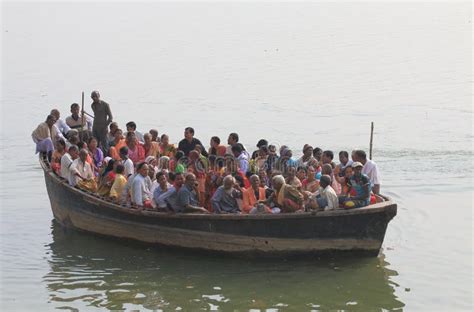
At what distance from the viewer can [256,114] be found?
30234mm

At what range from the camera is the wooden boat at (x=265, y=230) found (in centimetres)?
1382

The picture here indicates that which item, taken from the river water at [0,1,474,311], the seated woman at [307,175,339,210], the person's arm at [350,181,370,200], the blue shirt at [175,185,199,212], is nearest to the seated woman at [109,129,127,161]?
the river water at [0,1,474,311]

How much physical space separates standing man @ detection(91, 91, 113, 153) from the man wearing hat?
5878 millimetres

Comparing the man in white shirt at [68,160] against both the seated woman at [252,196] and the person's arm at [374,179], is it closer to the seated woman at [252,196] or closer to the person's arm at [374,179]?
the seated woman at [252,196]

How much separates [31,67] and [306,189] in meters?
27.0

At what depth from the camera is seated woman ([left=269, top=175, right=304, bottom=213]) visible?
45.5 ft

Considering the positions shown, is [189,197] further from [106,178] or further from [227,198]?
[106,178]

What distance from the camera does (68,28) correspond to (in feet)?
165

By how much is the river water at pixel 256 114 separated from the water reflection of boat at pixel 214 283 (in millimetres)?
33

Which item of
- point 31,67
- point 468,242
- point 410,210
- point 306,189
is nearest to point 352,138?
point 410,210

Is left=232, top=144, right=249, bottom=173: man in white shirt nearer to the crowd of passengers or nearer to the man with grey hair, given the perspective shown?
the crowd of passengers

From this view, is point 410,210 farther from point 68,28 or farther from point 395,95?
point 68,28

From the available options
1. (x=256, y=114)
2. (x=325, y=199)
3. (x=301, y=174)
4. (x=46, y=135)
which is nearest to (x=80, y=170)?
(x=46, y=135)

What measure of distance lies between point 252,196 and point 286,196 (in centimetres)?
58
